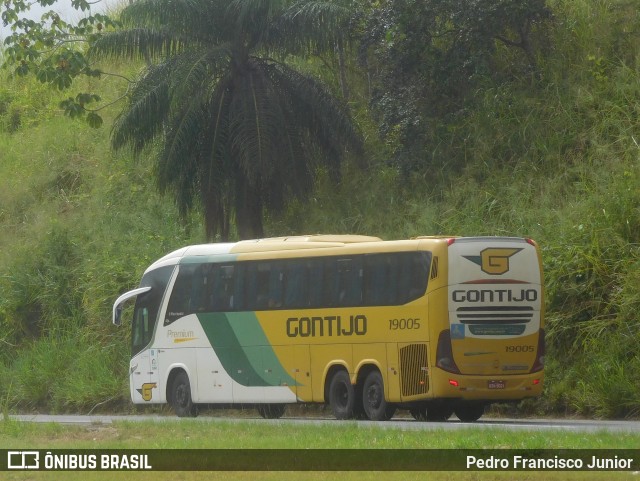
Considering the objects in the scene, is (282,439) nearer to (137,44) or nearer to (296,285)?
(296,285)

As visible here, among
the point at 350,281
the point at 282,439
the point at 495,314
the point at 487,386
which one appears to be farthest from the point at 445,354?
the point at 282,439

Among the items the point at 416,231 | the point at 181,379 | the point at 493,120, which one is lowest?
the point at 181,379

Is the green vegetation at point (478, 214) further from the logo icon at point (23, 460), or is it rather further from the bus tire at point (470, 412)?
the logo icon at point (23, 460)

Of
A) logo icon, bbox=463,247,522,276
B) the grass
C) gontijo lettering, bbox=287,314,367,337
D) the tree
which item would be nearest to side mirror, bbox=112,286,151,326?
gontijo lettering, bbox=287,314,367,337

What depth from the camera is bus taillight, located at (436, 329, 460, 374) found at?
68.7ft

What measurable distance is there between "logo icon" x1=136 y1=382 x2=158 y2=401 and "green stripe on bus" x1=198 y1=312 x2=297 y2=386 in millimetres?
2341

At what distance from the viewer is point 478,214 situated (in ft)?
91.0

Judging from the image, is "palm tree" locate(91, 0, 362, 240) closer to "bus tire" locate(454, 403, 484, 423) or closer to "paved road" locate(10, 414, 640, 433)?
"bus tire" locate(454, 403, 484, 423)

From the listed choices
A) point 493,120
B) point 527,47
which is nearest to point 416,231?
point 493,120

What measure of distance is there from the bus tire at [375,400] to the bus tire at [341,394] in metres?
0.29

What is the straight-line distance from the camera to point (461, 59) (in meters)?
29.8

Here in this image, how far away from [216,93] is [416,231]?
5834 mm

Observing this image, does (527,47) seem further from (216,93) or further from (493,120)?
(216,93)

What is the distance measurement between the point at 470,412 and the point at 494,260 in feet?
10.1
